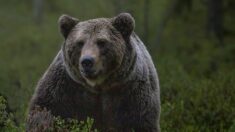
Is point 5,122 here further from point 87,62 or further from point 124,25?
point 124,25

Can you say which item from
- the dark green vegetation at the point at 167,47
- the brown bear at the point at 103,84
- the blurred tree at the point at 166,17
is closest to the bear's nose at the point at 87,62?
the brown bear at the point at 103,84

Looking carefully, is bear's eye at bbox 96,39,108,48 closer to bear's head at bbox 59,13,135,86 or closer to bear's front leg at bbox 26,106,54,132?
bear's head at bbox 59,13,135,86

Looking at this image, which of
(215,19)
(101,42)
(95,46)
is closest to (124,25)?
(101,42)

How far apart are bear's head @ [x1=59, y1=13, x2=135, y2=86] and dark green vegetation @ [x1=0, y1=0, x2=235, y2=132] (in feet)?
10.4

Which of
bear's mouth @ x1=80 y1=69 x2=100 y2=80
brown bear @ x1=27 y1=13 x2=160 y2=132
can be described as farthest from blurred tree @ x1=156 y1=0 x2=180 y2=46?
bear's mouth @ x1=80 y1=69 x2=100 y2=80

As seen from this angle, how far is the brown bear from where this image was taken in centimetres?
620

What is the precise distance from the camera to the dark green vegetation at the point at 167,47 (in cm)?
999

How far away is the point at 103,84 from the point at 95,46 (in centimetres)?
39

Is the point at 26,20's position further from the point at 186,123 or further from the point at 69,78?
the point at 69,78

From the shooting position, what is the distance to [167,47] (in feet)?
78.3

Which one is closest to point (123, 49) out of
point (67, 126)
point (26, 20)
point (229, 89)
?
point (67, 126)

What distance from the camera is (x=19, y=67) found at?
21203 millimetres

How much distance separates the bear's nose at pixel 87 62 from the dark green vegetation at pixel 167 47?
3644mm

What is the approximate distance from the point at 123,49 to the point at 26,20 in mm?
23656
